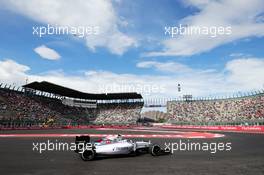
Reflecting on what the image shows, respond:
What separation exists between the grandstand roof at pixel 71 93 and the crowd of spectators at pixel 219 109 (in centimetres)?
1391

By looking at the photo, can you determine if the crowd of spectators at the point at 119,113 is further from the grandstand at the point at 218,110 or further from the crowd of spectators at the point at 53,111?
the grandstand at the point at 218,110

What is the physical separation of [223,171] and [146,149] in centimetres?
565

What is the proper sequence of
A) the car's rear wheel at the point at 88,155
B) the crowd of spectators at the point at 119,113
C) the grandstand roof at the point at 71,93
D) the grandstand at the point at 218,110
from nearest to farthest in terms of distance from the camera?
the car's rear wheel at the point at 88,155, the grandstand at the point at 218,110, the grandstand roof at the point at 71,93, the crowd of spectators at the point at 119,113

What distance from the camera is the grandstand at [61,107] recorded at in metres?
53.7

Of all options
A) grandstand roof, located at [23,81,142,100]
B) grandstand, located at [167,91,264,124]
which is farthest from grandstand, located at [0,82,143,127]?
grandstand, located at [167,91,264,124]

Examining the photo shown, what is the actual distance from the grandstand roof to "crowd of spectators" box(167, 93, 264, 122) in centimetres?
1391

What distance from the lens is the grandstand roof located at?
212 feet

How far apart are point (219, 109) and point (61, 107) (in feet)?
150

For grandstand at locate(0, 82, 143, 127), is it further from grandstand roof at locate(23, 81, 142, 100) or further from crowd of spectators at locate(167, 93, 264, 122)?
crowd of spectators at locate(167, 93, 264, 122)

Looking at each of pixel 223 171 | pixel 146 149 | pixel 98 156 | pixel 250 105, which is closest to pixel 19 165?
pixel 98 156

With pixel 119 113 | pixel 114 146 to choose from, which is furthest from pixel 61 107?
pixel 114 146

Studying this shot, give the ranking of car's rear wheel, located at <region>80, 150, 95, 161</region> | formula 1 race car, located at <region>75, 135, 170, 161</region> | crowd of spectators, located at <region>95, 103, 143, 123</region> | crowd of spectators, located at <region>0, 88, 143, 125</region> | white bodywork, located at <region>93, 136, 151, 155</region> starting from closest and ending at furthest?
car's rear wheel, located at <region>80, 150, 95, 161</region>, formula 1 race car, located at <region>75, 135, 170, 161</region>, white bodywork, located at <region>93, 136, 151, 155</region>, crowd of spectators, located at <region>0, 88, 143, 125</region>, crowd of spectators, located at <region>95, 103, 143, 123</region>

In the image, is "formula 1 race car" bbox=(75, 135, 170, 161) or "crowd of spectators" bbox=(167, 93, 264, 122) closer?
"formula 1 race car" bbox=(75, 135, 170, 161)

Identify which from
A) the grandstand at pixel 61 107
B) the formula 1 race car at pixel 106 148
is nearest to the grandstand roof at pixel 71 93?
the grandstand at pixel 61 107
